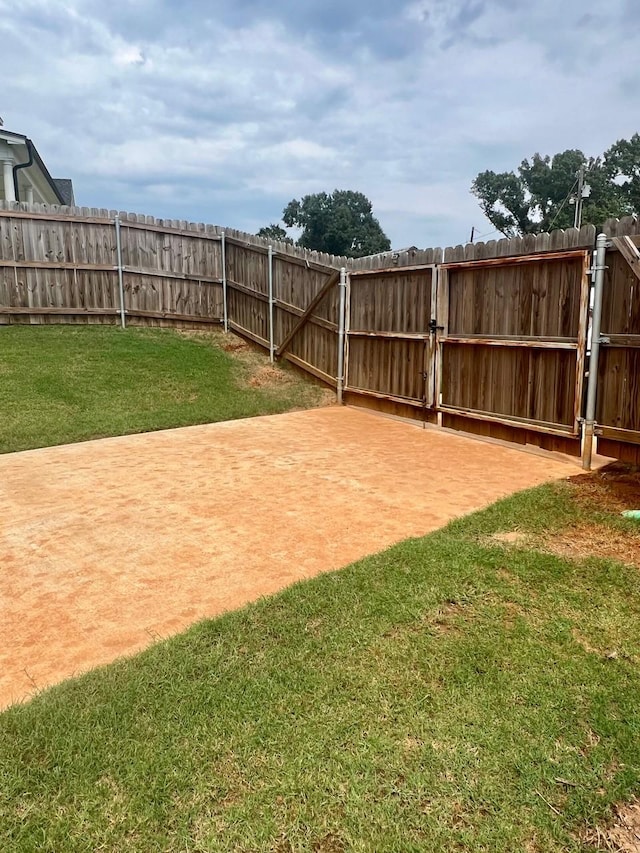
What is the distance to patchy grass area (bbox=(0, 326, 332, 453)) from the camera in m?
7.02

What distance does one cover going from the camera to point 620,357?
16.0 ft

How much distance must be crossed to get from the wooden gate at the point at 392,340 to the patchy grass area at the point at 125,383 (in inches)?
42.0

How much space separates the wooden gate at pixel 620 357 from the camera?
4.73 m

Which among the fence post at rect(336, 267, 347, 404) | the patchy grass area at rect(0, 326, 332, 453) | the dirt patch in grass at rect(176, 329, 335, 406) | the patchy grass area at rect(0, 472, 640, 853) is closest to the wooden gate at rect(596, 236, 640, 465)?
the patchy grass area at rect(0, 472, 640, 853)

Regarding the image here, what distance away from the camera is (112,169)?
19.4 meters

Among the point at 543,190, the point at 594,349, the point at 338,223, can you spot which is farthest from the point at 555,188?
the point at 594,349

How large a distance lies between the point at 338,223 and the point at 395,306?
139 feet

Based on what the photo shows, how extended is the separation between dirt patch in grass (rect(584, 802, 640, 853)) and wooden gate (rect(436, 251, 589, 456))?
4249mm

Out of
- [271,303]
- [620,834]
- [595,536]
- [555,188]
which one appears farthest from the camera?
[555,188]

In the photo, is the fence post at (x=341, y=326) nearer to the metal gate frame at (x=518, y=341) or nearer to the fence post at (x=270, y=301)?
the metal gate frame at (x=518, y=341)

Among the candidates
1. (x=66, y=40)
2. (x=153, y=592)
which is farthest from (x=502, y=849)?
(x=66, y=40)

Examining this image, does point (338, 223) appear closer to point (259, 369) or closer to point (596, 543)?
point (259, 369)

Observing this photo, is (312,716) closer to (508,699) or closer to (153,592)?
(508,699)

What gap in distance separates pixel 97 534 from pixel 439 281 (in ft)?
16.1
